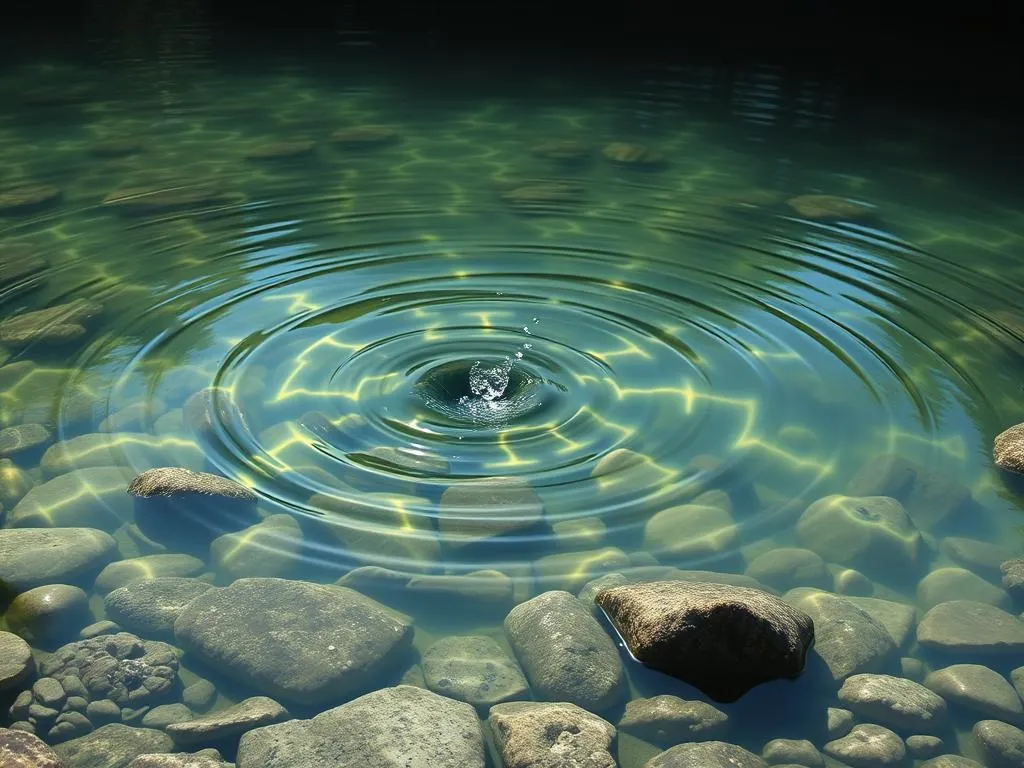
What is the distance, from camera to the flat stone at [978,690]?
11.0 ft

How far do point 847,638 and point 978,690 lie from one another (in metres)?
0.43

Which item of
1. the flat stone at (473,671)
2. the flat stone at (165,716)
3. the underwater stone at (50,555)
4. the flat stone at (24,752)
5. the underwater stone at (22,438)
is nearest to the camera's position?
the flat stone at (24,752)

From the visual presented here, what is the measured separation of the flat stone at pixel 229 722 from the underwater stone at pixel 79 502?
3.96 feet

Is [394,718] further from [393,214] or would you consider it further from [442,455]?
[393,214]

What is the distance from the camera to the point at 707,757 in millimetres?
3094

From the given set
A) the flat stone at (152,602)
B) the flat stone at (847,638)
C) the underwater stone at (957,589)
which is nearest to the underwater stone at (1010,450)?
the underwater stone at (957,589)

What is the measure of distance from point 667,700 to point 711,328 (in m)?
2.82

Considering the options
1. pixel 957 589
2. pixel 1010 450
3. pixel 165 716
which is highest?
pixel 1010 450

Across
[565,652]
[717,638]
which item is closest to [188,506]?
[565,652]

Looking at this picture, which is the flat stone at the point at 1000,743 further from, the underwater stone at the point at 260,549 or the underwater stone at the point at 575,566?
the underwater stone at the point at 260,549

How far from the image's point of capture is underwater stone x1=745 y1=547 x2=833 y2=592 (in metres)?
3.95

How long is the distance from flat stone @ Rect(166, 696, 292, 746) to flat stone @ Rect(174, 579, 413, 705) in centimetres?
10

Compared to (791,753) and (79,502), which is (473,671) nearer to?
(791,753)

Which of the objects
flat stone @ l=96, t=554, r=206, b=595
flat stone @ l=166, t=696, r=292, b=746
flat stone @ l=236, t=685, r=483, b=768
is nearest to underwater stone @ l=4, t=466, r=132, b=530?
flat stone @ l=96, t=554, r=206, b=595
